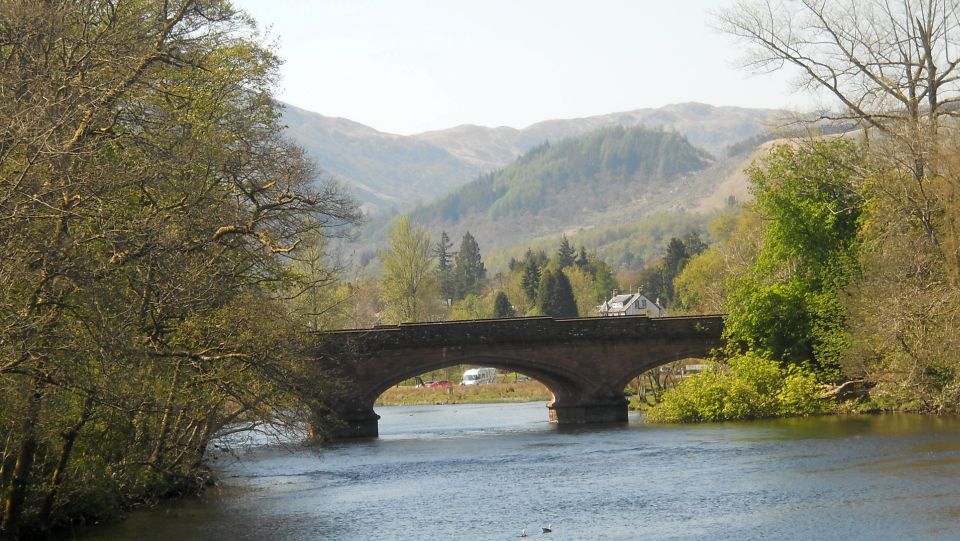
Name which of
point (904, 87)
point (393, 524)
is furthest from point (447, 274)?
point (393, 524)

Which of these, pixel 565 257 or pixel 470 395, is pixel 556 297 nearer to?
pixel 565 257

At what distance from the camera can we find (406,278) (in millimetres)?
95312

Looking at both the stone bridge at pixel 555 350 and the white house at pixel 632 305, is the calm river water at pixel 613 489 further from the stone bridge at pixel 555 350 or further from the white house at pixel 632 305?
the white house at pixel 632 305

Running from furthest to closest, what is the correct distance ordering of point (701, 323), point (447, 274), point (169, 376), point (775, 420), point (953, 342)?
point (447, 274), point (701, 323), point (775, 420), point (953, 342), point (169, 376)

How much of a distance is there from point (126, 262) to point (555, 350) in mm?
32109

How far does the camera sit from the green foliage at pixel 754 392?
46000mm

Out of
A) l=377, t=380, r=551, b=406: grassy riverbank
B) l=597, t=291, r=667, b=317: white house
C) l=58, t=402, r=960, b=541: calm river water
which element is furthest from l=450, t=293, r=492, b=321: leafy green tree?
l=58, t=402, r=960, b=541: calm river water

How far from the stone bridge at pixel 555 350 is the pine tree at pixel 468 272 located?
4257 inches

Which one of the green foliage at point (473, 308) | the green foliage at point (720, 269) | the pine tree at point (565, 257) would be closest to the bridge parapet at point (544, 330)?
the green foliage at point (720, 269)

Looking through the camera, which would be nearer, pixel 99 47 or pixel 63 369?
pixel 63 369

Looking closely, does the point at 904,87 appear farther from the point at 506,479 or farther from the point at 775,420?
the point at 506,479

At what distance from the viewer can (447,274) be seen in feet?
543

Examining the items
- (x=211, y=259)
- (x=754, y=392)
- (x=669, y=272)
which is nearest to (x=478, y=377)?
(x=669, y=272)

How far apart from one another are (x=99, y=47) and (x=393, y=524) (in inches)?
422
